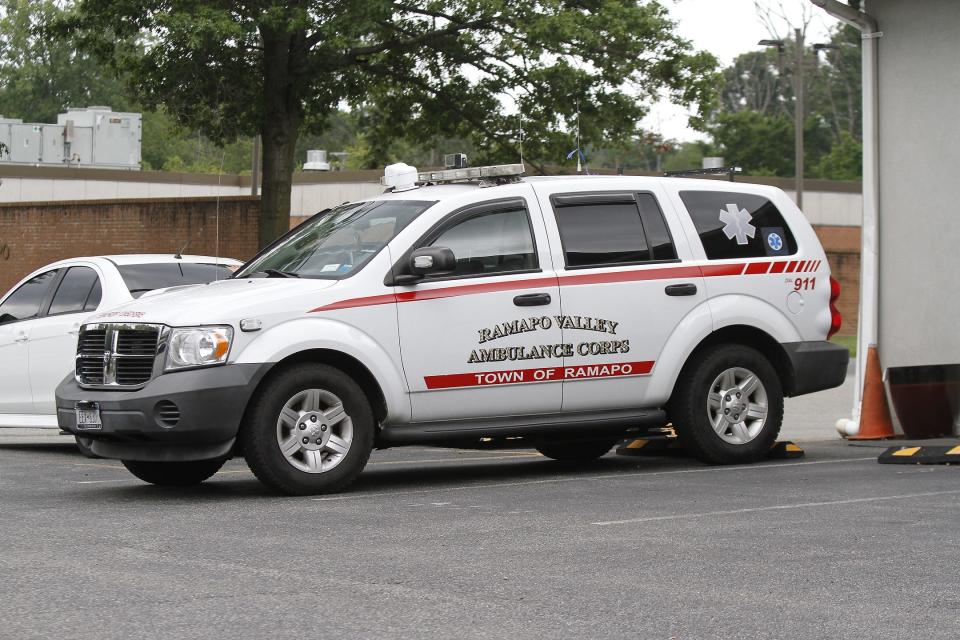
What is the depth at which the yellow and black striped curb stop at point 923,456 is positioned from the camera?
1138 cm

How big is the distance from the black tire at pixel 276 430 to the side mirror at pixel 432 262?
2.69 ft

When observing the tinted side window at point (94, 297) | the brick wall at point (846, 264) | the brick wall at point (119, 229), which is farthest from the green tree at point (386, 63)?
the brick wall at point (846, 264)

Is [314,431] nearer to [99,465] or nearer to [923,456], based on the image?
[99,465]

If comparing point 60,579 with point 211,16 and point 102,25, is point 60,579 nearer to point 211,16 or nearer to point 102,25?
point 211,16

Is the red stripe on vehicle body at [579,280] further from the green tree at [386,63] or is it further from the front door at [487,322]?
the green tree at [386,63]

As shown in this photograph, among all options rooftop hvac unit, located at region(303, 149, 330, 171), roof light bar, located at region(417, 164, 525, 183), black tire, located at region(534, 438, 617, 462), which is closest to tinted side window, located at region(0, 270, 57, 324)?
roof light bar, located at region(417, 164, 525, 183)

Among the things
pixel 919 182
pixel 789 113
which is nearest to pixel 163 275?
pixel 919 182

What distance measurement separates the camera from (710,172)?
11.9 m

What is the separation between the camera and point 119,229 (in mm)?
32094

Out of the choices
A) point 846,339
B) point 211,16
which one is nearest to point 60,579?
point 211,16

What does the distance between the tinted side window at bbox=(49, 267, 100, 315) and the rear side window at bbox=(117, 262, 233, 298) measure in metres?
0.31

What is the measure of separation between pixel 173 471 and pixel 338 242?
6.21ft

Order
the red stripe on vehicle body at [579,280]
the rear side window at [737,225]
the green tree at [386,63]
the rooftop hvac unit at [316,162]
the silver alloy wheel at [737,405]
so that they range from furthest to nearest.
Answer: the rooftop hvac unit at [316,162] < the green tree at [386,63] < the rear side window at [737,225] < the silver alloy wheel at [737,405] < the red stripe on vehicle body at [579,280]

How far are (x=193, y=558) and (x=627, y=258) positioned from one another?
15.2ft
